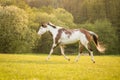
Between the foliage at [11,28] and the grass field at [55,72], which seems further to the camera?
the foliage at [11,28]

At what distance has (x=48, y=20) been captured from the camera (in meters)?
71.1

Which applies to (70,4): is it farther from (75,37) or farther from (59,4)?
(75,37)

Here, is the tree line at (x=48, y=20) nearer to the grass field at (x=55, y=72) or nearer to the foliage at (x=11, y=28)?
the foliage at (x=11, y=28)

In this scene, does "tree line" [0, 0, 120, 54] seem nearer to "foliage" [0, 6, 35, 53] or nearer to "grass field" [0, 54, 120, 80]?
"foliage" [0, 6, 35, 53]

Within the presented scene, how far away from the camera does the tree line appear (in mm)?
58219

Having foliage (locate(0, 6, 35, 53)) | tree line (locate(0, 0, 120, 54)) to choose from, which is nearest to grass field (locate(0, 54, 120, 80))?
foliage (locate(0, 6, 35, 53))

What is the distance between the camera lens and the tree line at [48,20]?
58219mm

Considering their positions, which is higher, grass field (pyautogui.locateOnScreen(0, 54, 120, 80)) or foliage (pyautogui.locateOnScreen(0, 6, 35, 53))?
grass field (pyautogui.locateOnScreen(0, 54, 120, 80))

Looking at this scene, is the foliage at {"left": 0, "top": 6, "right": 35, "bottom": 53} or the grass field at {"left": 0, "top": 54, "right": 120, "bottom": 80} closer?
the grass field at {"left": 0, "top": 54, "right": 120, "bottom": 80}

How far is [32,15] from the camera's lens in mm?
72500

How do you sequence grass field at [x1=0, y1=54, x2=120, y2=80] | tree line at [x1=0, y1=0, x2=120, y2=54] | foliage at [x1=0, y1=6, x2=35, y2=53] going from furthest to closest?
tree line at [x1=0, y1=0, x2=120, y2=54] < foliage at [x1=0, y1=6, x2=35, y2=53] < grass field at [x1=0, y1=54, x2=120, y2=80]

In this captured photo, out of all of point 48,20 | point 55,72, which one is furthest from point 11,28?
point 55,72

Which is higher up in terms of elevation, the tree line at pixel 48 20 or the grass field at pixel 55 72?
the grass field at pixel 55 72

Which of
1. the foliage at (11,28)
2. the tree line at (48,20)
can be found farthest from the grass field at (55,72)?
the tree line at (48,20)
